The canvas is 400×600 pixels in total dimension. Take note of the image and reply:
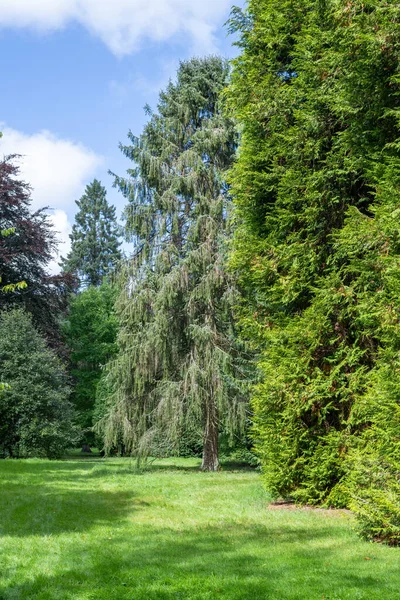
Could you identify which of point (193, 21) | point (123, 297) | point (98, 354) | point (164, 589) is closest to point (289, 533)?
point (164, 589)

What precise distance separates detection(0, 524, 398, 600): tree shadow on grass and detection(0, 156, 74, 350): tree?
16896mm

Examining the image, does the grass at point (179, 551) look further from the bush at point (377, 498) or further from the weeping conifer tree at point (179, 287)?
the weeping conifer tree at point (179, 287)

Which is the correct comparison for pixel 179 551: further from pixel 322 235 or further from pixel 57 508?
pixel 322 235

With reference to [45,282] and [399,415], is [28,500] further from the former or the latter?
[45,282]

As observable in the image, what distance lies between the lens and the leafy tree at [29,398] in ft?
62.8

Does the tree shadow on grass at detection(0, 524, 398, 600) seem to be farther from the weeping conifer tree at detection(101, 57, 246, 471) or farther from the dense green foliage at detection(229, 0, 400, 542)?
the weeping conifer tree at detection(101, 57, 246, 471)

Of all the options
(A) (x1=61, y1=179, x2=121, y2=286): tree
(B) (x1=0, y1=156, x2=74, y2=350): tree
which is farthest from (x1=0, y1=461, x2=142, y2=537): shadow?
(A) (x1=61, y1=179, x2=121, y2=286): tree


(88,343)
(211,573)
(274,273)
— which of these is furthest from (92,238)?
(211,573)

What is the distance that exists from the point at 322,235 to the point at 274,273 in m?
1.06

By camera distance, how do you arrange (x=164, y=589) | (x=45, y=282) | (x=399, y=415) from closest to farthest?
(x=164, y=589) < (x=399, y=415) < (x=45, y=282)

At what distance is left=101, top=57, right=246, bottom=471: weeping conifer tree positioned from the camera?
16016 mm

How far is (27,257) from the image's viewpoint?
22844mm

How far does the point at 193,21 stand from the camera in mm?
8070

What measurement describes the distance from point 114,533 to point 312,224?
18.4 ft
